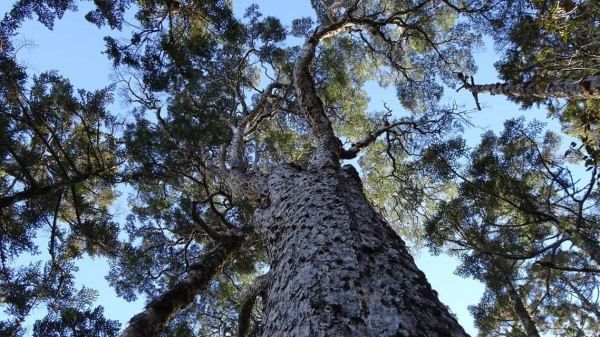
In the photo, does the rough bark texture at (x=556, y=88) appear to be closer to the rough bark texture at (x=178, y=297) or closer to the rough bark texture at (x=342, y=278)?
the rough bark texture at (x=342, y=278)

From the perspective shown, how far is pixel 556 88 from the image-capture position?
4.66 metres

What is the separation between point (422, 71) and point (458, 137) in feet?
12.5

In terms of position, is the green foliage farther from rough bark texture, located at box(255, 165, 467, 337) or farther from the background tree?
the background tree

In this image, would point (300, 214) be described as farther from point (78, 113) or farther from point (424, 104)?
point (424, 104)

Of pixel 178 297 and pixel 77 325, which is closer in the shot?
pixel 178 297

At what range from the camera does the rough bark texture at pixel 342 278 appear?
4.78ft

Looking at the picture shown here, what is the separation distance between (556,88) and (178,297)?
4501mm

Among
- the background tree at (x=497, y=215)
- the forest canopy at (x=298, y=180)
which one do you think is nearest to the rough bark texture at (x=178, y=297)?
the forest canopy at (x=298, y=180)

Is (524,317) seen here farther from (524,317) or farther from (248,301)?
(248,301)

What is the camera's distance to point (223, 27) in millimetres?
7371

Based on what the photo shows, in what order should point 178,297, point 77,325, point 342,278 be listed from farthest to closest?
point 77,325 → point 178,297 → point 342,278

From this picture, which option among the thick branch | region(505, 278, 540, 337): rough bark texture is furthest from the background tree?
the thick branch

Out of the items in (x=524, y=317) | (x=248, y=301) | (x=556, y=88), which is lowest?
(x=248, y=301)

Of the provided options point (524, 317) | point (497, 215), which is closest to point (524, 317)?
point (524, 317)
